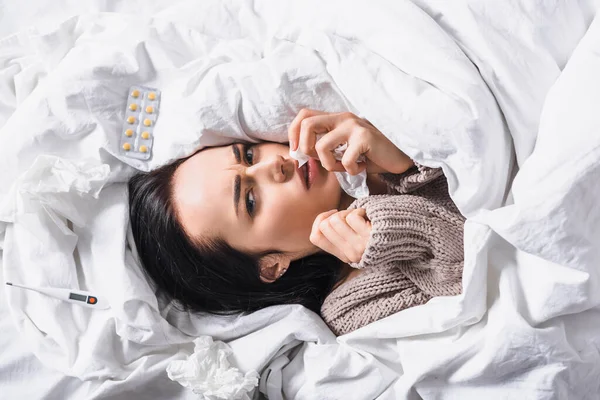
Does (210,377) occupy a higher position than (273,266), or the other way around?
(273,266)

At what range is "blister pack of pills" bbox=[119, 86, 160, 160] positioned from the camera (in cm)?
120

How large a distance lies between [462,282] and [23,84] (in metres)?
0.85

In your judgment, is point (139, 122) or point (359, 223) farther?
point (139, 122)

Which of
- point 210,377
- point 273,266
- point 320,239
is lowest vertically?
point 210,377

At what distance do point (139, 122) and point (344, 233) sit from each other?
0.42 metres

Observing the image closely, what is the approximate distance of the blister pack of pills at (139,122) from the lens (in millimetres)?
1204

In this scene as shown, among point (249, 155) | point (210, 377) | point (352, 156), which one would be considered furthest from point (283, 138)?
point (210, 377)

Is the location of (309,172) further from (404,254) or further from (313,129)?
(404,254)

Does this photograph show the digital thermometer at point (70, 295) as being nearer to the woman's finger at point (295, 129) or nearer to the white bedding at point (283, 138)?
the white bedding at point (283, 138)

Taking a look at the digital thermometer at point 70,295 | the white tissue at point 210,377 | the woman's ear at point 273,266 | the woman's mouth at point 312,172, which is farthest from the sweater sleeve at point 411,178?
the digital thermometer at point 70,295

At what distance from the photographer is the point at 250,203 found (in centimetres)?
114

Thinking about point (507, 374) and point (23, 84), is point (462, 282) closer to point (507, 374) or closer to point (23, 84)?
point (507, 374)

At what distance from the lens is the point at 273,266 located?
121 cm

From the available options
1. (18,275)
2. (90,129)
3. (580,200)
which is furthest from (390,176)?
(18,275)
